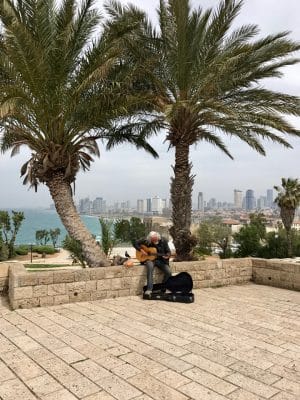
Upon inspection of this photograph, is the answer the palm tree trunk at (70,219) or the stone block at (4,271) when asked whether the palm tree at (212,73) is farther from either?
the stone block at (4,271)

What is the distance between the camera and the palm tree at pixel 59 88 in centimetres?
723

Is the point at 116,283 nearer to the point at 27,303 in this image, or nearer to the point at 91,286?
the point at 91,286

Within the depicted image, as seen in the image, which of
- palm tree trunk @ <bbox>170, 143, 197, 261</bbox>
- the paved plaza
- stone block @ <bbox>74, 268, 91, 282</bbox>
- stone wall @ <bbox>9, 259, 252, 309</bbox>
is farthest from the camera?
palm tree trunk @ <bbox>170, 143, 197, 261</bbox>

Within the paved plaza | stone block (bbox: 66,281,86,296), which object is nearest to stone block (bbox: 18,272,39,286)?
the paved plaza

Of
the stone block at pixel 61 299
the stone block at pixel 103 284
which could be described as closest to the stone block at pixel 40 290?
Result: the stone block at pixel 61 299

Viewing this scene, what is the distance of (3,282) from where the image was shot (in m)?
7.54

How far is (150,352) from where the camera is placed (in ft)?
14.1

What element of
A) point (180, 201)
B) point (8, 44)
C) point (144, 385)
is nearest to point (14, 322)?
point (144, 385)

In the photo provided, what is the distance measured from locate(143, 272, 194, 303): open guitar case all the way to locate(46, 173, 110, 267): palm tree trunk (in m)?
1.81

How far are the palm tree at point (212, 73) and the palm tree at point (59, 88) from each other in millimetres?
1324

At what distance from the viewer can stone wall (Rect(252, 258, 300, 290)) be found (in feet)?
28.6

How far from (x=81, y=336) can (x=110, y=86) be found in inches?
236

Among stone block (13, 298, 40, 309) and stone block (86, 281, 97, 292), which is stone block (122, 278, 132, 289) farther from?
stone block (13, 298, 40, 309)

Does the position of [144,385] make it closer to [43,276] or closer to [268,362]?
[268,362]
